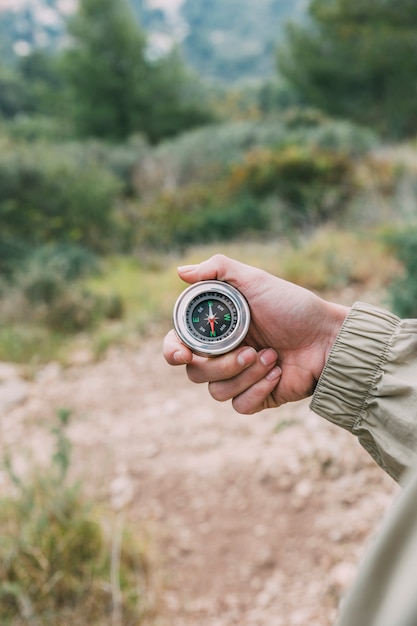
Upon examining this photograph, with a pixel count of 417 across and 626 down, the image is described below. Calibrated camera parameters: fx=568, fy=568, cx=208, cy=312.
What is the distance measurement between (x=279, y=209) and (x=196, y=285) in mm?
8154

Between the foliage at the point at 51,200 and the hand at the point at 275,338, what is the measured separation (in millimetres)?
7229

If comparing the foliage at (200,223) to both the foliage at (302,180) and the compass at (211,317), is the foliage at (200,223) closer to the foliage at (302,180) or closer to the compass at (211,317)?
the foliage at (302,180)

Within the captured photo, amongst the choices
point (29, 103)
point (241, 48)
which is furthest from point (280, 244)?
point (241, 48)

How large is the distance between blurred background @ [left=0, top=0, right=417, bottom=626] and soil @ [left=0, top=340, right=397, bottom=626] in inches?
0.7

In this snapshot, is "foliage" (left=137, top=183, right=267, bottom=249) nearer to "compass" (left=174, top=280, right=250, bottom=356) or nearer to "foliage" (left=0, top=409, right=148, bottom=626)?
"foliage" (left=0, top=409, right=148, bottom=626)

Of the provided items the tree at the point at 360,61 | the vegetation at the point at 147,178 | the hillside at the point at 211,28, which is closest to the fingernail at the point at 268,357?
the vegetation at the point at 147,178

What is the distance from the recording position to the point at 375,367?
1.52 meters

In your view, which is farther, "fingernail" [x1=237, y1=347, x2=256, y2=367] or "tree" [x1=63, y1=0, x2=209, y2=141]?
"tree" [x1=63, y1=0, x2=209, y2=141]

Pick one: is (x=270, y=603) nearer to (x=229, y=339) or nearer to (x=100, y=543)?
(x=100, y=543)

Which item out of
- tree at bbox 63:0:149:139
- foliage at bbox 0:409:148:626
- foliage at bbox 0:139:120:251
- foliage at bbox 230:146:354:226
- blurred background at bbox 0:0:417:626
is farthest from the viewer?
tree at bbox 63:0:149:139

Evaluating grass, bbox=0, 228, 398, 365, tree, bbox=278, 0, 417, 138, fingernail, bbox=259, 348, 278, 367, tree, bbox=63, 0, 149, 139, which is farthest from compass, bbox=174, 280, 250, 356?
tree, bbox=63, 0, 149, 139

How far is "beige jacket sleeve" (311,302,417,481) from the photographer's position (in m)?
1.38

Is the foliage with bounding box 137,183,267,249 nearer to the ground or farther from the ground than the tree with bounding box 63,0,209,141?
nearer to the ground

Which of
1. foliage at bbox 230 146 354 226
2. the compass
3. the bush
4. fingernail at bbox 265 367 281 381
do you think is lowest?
the bush
